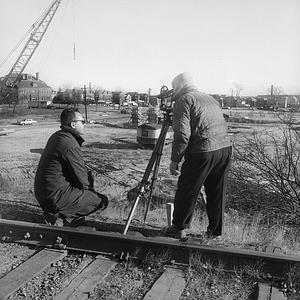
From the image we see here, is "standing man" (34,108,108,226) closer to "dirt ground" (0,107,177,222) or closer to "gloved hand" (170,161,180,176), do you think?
"dirt ground" (0,107,177,222)

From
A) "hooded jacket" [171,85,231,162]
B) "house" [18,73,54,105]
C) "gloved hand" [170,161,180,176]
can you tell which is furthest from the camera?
"house" [18,73,54,105]

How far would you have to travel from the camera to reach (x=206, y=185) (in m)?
3.86

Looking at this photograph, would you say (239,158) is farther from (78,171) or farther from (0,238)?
(0,238)

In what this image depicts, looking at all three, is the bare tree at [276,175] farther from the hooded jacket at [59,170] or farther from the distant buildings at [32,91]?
the distant buildings at [32,91]

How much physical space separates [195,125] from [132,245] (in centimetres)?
121

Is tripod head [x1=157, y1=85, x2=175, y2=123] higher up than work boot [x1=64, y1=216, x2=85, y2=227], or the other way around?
tripod head [x1=157, y1=85, x2=175, y2=123]

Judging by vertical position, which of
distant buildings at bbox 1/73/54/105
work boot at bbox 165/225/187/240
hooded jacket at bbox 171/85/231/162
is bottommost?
work boot at bbox 165/225/187/240

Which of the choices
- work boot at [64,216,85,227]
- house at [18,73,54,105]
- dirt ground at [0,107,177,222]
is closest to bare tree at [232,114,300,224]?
dirt ground at [0,107,177,222]

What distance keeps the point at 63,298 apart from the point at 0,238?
4.72 ft

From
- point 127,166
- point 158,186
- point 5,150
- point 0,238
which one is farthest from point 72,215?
point 5,150

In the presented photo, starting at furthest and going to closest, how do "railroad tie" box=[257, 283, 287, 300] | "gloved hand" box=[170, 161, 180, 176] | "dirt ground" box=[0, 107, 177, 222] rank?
"dirt ground" box=[0, 107, 177, 222]
"gloved hand" box=[170, 161, 180, 176]
"railroad tie" box=[257, 283, 287, 300]

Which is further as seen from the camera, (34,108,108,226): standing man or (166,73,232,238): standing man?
(34,108,108,226): standing man

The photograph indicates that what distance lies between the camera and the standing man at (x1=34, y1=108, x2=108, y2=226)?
3881mm

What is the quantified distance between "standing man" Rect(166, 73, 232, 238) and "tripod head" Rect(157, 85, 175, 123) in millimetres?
186
